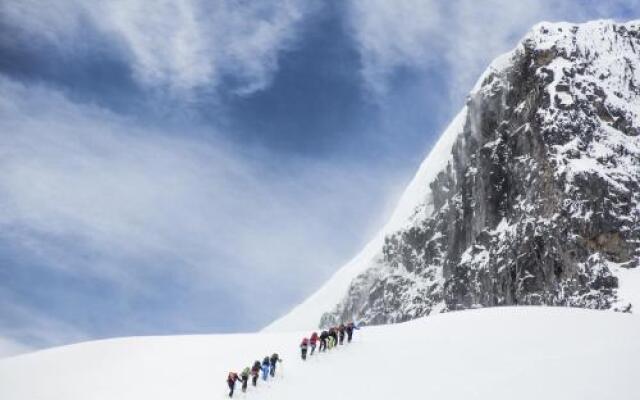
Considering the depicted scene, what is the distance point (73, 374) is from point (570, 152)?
345 ft

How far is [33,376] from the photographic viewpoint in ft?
102

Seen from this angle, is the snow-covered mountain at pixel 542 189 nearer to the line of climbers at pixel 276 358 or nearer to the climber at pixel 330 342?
the line of climbers at pixel 276 358

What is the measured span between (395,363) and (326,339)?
4244 millimetres

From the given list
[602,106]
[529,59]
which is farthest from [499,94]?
[602,106]

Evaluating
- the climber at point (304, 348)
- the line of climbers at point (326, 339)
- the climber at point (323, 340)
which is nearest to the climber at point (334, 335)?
the line of climbers at point (326, 339)

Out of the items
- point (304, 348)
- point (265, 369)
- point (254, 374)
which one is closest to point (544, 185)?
point (304, 348)

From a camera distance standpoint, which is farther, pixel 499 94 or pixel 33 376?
pixel 499 94

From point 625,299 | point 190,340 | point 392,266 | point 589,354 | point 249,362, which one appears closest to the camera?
point 589,354

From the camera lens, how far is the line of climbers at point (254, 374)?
81.7 feet

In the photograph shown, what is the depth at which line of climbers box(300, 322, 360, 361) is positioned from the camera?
95.6 feet

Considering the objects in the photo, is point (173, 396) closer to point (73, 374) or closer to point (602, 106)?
point (73, 374)

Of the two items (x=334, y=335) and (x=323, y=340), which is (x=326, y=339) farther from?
(x=334, y=335)

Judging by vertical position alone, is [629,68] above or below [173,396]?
above

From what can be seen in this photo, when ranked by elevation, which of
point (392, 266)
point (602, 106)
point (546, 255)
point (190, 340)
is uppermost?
point (602, 106)
